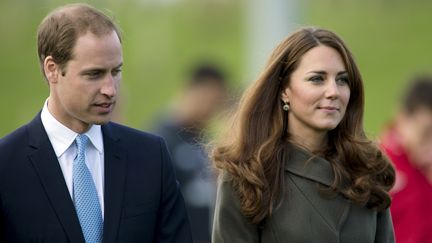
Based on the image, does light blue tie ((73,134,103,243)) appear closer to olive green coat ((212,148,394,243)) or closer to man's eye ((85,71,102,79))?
man's eye ((85,71,102,79))

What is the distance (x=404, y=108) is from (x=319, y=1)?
10.8 metres

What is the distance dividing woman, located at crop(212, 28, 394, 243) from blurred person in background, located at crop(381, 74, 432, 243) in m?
2.33

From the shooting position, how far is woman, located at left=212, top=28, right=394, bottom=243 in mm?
5652

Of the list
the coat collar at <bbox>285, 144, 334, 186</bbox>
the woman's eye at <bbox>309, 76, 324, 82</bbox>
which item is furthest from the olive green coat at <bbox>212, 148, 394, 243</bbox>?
the woman's eye at <bbox>309, 76, 324, 82</bbox>

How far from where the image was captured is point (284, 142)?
587 cm

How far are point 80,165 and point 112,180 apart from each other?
155 mm

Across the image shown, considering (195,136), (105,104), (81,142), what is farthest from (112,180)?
(195,136)

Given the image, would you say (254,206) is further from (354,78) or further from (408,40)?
(408,40)

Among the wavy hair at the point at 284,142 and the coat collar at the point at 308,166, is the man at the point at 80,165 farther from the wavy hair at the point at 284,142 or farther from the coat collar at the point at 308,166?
the coat collar at the point at 308,166

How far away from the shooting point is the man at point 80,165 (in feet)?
17.1

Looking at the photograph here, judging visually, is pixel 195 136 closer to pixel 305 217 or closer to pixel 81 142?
pixel 305 217

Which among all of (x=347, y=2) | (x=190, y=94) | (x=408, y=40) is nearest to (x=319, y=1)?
(x=347, y=2)

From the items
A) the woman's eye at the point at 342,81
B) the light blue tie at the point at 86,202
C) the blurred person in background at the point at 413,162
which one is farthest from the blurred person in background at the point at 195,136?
the light blue tie at the point at 86,202

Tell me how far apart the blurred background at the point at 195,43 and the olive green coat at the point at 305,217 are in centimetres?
1197
